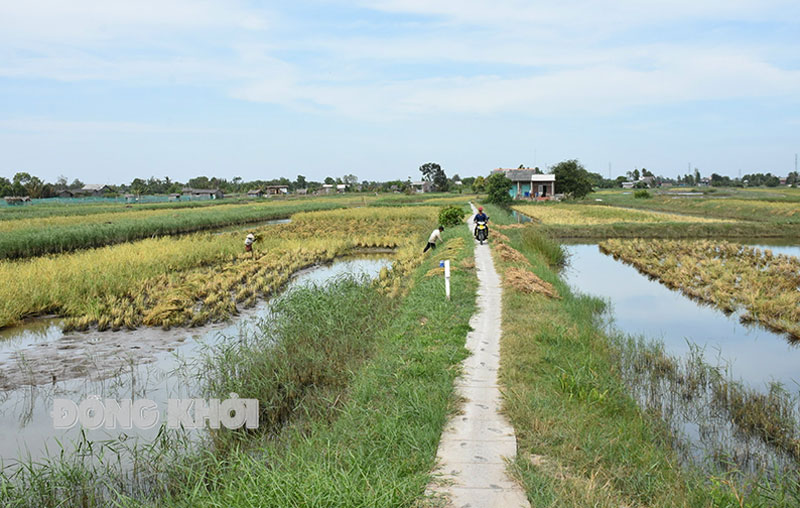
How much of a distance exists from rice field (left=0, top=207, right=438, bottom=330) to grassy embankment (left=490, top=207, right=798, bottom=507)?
5.98 meters

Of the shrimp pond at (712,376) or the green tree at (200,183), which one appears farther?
the green tree at (200,183)

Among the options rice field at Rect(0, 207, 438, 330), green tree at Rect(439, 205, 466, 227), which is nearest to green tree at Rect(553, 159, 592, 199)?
green tree at Rect(439, 205, 466, 227)

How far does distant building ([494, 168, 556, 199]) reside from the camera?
62531 millimetres

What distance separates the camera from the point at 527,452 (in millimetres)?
4488

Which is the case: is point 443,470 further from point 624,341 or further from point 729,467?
point 624,341

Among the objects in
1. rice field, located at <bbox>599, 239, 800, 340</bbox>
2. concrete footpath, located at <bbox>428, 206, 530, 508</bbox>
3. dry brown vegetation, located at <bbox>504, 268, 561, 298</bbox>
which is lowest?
rice field, located at <bbox>599, 239, 800, 340</bbox>

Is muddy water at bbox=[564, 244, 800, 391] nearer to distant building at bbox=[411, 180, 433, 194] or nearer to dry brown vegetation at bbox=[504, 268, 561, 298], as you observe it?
dry brown vegetation at bbox=[504, 268, 561, 298]

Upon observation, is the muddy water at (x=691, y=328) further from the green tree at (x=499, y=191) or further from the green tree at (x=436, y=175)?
the green tree at (x=436, y=175)

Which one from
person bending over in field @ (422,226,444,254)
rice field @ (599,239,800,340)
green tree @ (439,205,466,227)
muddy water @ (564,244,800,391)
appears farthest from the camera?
green tree @ (439,205,466,227)

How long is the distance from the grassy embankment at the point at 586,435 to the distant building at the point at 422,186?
105173 millimetres

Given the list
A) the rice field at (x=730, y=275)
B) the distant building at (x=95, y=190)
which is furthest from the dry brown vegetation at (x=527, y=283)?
the distant building at (x=95, y=190)

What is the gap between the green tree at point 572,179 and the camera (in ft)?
197

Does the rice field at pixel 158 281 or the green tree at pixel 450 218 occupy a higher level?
the green tree at pixel 450 218

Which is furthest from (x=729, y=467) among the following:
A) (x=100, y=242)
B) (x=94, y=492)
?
(x=100, y=242)
